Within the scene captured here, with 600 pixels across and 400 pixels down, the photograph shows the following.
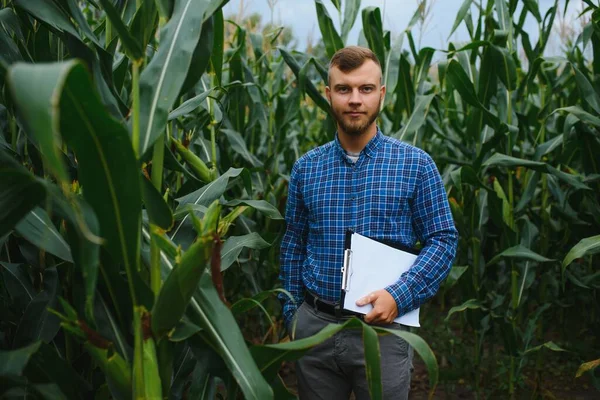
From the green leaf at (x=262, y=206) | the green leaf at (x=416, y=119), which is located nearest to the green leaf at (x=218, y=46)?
the green leaf at (x=262, y=206)

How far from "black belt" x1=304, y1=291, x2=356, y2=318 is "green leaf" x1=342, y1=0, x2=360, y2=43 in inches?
59.1

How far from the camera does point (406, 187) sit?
2.04 meters

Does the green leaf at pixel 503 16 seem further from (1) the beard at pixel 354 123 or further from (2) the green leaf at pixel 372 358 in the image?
(2) the green leaf at pixel 372 358

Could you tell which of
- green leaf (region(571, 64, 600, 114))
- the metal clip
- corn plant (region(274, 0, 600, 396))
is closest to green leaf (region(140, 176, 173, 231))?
the metal clip

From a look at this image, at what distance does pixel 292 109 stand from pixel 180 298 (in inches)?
89.2

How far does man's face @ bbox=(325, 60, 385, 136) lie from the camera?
6.56ft

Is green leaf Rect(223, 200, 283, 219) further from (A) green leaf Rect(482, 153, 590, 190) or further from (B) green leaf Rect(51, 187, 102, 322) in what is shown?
(A) green leaf Rect(482, 153, 590, 190)

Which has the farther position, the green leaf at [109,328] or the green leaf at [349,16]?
the green leaf at [349,16]

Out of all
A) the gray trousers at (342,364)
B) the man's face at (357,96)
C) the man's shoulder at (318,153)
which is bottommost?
the gray trousers at (342,364)

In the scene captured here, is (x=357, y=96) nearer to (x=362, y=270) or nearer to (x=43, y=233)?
(x=362, y=270)

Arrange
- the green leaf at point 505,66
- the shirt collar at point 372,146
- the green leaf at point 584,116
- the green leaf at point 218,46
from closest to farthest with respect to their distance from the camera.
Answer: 1. the shirt collar at point 372,146
2. the green leaf at point 218,46
3. the green leaf at point 584,116
4. the green leaf at point 505,66

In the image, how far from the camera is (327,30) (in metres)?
3.04

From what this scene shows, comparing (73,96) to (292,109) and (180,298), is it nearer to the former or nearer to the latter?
(180,298)

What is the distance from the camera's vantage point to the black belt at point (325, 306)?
1993mm
